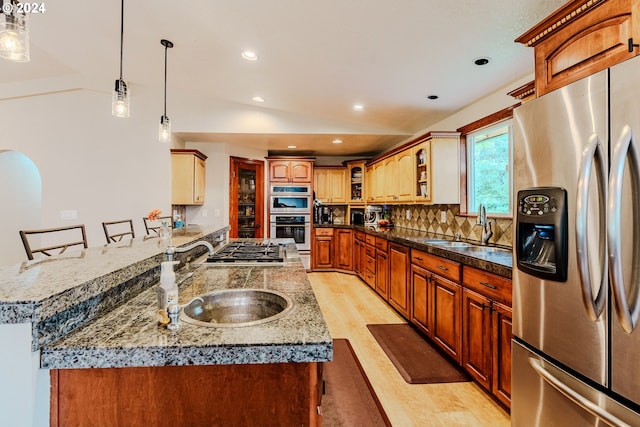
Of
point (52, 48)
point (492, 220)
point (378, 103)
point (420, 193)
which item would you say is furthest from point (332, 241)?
point (52, 48)

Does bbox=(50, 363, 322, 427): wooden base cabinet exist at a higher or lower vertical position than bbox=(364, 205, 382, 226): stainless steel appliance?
lower

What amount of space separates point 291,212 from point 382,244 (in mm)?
2175

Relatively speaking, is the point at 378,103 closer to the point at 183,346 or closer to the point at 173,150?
the point at 173,150

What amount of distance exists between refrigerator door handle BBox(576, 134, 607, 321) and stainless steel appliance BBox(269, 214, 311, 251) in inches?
190

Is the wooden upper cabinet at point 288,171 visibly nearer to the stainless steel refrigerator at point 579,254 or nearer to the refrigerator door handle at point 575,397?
the stainless steel refrigerator at point 579,254

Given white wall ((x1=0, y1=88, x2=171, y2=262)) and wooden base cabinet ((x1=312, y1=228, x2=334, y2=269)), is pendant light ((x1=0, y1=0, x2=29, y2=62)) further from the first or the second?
wooden base cabinet ((x1=312, y1=228, x2=334, y2=269))

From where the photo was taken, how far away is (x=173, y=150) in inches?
183

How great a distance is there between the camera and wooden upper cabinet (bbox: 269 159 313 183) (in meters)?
5.81

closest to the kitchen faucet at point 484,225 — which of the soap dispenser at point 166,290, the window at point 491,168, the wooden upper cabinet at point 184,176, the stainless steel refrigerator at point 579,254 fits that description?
the window at point 491,168

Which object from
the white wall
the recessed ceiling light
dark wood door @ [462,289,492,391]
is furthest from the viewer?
the white wall

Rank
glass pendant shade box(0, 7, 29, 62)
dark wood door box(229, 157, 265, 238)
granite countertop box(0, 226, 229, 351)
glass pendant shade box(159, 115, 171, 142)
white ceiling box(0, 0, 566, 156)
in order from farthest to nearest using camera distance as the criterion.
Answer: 1. dark wood door box(229, 157, 265, 238)
2. glass pendant shade box(159, 115, 171, 142)
3. white ceiling box(0, 0, 566, 156)
4. glass pendant shade box(0, 7, 29, 62)
5. granite countertop box(0, 226, 229, 351)

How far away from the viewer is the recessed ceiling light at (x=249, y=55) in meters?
2.98

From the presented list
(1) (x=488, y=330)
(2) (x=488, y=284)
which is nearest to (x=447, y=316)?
(1) (x=488, y=330)

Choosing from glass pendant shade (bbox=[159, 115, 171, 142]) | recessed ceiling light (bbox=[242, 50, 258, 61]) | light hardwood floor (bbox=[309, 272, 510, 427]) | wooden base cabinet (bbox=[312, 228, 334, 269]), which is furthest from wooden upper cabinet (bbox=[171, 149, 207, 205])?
light hardwood floor (bbox=[309, 272, 510, 427])
